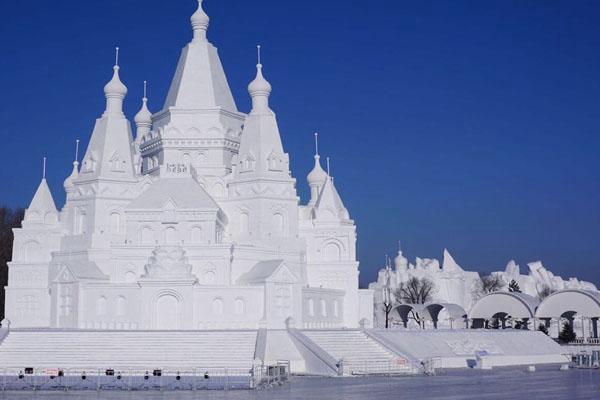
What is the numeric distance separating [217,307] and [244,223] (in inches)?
316

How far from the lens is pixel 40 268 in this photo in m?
49.6

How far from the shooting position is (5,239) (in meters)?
62.0

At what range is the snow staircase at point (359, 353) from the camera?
3494cm

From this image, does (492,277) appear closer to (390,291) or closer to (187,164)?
(390,291)

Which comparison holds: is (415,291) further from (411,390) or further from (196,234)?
(411,390)

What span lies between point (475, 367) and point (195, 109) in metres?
23.4

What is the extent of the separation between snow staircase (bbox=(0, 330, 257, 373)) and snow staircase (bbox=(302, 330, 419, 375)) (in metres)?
3.54

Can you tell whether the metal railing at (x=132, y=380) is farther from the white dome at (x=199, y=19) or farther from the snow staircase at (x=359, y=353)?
the white dome at (x=199, y=19)

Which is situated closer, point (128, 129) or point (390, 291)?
point (128, 129)

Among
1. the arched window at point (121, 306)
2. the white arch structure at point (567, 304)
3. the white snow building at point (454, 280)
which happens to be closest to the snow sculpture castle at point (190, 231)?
the arched window at point (121, 306)

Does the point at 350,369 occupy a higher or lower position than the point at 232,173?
lower

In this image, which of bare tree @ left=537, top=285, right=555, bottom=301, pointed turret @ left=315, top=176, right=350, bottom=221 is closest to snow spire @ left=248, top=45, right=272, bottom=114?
pointed turret @ left=315, top=176, right=350, bottom=221

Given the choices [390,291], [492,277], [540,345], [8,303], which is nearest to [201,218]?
[8,303]

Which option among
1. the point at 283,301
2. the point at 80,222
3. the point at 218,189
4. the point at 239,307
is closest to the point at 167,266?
the point at 239,307
